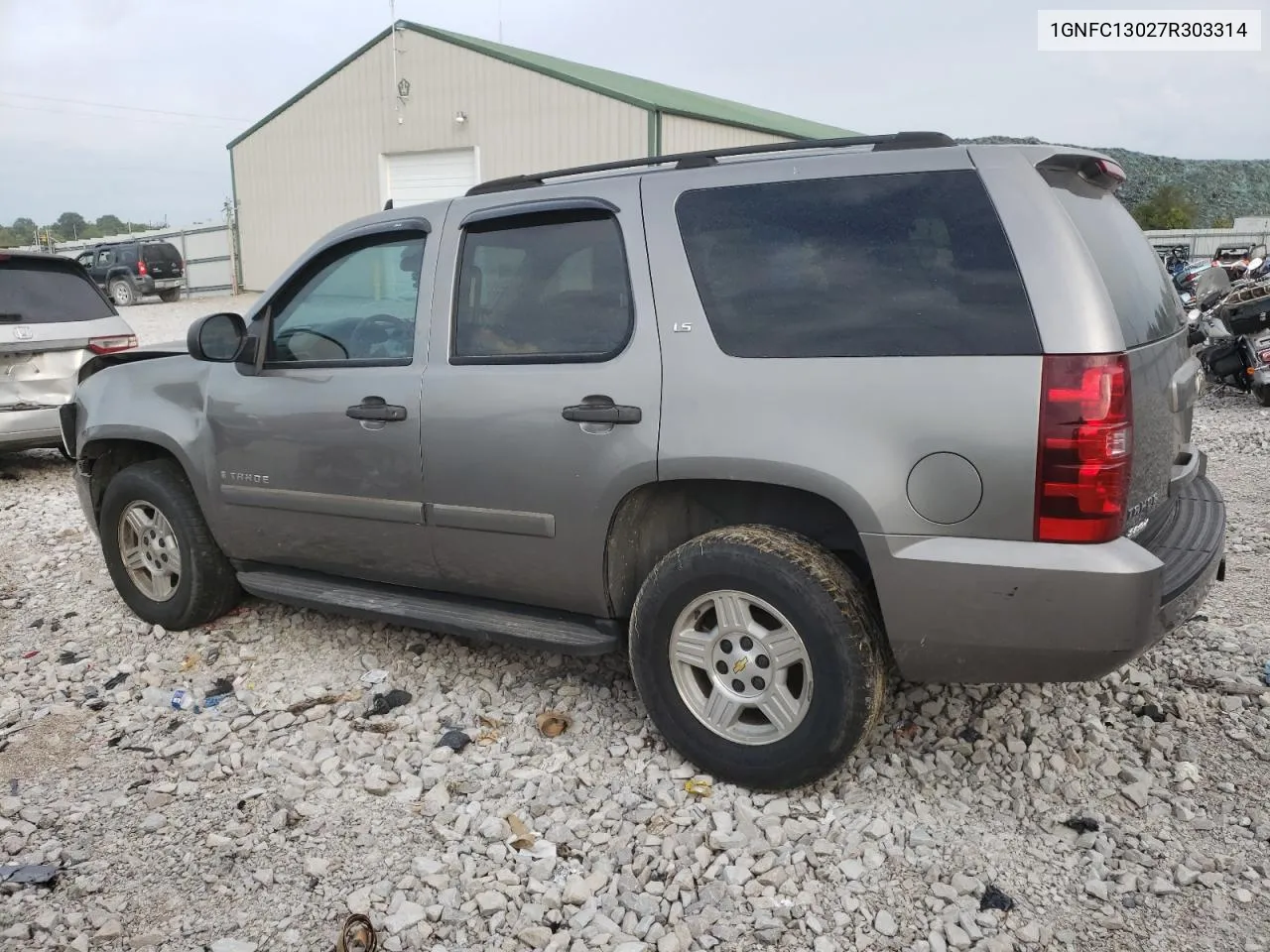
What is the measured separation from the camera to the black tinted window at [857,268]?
268cm

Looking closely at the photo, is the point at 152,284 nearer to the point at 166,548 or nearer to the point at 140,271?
the point at 140,271

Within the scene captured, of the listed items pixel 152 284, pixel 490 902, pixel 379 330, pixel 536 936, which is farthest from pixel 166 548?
pixel 152 284

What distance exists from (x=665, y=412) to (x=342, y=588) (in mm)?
1746

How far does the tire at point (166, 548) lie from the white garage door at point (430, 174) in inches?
653

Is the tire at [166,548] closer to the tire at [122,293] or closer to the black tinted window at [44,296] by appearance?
the black tinted window at [44,296]

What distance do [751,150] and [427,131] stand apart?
19.3m

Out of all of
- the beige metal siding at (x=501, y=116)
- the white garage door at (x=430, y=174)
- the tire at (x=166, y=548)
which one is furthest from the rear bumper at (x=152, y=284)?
the tire at (x=166, y=548)

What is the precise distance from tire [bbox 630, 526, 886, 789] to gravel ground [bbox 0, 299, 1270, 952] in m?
0.18

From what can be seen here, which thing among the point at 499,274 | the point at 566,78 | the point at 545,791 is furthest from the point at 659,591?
the point at 566,78

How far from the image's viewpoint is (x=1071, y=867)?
272cm

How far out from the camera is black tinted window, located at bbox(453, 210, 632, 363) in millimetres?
3305

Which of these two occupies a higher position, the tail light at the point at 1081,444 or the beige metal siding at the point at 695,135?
the beige metal siding at the point at 695,135

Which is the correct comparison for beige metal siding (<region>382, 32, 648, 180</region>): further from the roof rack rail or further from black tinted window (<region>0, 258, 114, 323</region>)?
the roof rack rail

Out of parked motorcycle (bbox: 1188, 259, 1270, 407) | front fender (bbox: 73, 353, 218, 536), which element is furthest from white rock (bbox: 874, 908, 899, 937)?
parked motorcycle (bbox: 1188, 259, 1270, 407)
